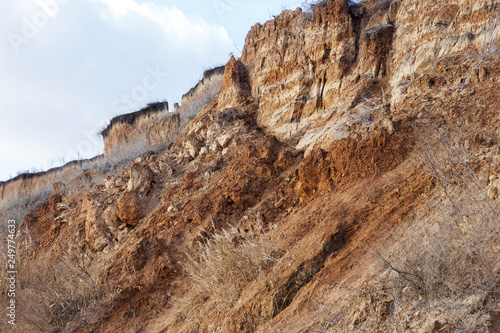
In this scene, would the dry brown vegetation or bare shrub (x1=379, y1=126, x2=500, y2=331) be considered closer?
bare shrub (x1=379, y1=126, x2=500, y2=331)

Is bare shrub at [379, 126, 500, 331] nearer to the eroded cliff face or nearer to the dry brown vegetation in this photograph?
the eroded cliff face

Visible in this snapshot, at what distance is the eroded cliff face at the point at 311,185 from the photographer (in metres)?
3.97

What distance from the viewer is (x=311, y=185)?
20.3 ft

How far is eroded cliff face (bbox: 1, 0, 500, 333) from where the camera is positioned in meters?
3.97

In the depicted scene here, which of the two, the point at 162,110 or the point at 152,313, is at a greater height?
the point at 162,110

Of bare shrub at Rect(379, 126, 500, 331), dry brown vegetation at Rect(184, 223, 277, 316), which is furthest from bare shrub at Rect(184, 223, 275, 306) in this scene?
bare shrub at Rect(379, 126, 500, 331)

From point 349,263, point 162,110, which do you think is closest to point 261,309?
point 349,263

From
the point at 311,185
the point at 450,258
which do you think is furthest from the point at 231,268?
the point at 450,258

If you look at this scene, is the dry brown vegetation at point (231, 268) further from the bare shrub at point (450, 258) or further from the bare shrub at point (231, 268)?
the bare shrub at point (450, 258)

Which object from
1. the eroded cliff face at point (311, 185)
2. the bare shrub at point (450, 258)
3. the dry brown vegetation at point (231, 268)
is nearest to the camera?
the bare shrub at point (450, 258)

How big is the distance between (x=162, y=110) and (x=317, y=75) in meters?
15.3

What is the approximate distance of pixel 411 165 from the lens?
5324mm

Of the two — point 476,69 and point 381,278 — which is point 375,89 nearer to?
point 476,69

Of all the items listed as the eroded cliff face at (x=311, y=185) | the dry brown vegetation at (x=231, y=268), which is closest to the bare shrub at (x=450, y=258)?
the eroded cliff face at (x=311, y=185)
